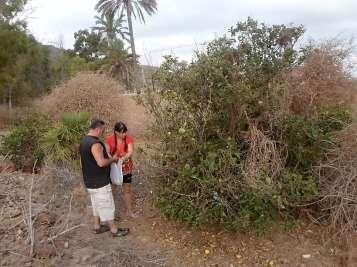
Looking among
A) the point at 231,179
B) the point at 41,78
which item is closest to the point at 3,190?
the point at 231,179

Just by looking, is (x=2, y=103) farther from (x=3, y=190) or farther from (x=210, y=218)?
(x=210, y=218)

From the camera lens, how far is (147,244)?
5.59m

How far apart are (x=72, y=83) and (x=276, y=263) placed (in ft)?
29.4

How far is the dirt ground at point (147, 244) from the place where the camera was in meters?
5.30

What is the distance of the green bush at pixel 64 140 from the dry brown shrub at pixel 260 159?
395 centimetres

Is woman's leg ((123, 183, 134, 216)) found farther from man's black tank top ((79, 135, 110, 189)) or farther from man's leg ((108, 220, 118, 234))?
man's black tank top ((79, 135, 110, 189))

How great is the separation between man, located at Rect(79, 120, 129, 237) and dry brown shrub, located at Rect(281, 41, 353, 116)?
251 cm

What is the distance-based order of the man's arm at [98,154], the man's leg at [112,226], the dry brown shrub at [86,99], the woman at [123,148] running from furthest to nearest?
1. the dry brown shrub at [86,99]
2. the woman at [123,148]
3. the man's leg at [112,226]
4. the man's arm at [98,154]

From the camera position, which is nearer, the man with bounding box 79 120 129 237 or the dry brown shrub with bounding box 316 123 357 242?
the man with bounding box 79 120 129 237

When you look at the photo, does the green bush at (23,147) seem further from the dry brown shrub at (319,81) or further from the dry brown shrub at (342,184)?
the dry brown shrub at (342,184)

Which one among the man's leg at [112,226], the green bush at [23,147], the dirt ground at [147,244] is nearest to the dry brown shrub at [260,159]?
the dirt ground at [147,244]

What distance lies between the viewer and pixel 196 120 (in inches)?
226

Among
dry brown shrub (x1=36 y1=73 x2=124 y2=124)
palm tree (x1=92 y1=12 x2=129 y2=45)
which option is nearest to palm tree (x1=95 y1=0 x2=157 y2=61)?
palm tree (x1=92 y1=12 x2=129 y2=45)

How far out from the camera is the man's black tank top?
5320 millimetres
